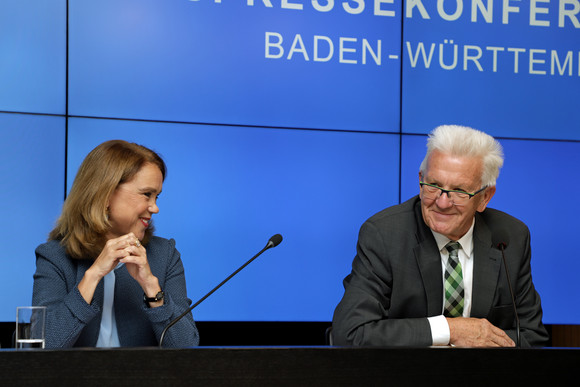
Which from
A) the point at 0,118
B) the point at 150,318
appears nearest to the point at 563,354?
the point at 150,318

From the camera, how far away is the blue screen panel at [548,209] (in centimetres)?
371

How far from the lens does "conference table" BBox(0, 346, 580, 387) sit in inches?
49.3

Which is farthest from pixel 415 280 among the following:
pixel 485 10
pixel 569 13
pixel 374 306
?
pixel 569 13

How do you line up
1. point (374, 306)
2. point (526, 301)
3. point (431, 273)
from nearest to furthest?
1. point (374, 306)
2. point (431, 273)
3. point (526, 301)

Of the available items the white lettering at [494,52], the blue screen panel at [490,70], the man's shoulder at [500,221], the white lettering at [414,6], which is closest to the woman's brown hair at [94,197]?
the man's shoulder at [500,221]

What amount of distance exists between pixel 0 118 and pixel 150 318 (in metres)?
1.56

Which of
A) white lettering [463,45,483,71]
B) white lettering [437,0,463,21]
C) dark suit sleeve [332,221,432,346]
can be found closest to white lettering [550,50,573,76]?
white lettering [463,45,483,71]

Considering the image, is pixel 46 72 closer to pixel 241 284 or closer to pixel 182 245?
pixel 182 245

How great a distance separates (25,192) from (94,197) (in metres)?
1.13

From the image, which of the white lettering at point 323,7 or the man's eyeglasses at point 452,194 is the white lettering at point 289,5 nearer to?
the white lettering at point 323,7

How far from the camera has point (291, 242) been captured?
11.6 feet

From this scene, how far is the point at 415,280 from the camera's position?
2268 mm

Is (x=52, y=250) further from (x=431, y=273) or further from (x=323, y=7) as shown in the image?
(x=323, y=7)

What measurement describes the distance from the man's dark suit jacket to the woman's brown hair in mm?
800
